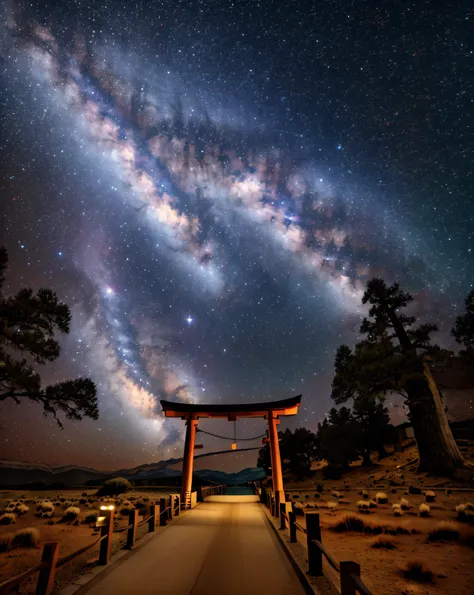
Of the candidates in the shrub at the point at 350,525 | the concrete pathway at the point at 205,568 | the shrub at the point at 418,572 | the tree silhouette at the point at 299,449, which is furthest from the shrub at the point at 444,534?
the tree silhouette at the point at 299,449

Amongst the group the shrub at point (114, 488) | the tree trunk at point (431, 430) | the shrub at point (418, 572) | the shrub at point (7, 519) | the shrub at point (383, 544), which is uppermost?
the tree trunk at point (431, 430)

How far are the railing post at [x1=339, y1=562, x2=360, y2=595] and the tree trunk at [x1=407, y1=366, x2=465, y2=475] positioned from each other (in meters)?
22.7

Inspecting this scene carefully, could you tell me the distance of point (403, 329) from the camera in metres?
24.5

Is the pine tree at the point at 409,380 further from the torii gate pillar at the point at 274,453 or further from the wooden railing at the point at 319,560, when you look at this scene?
the wooden railing at the point at 319,560

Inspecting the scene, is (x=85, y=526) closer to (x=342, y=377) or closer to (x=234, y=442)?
(x=234, y=442)

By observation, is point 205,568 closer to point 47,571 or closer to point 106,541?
point 106,541

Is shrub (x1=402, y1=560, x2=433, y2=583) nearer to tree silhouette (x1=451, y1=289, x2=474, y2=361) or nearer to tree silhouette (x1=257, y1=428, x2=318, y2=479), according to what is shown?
tree silhouette (x1=451, y1=289, x2=474, y2=361)

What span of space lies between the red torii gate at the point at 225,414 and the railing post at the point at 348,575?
15.0 m

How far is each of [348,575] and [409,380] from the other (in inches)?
879

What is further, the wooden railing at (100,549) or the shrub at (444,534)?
the shrub at (444,534)

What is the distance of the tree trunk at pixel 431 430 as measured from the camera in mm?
21922

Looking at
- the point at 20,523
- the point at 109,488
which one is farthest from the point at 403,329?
the point at 109,488

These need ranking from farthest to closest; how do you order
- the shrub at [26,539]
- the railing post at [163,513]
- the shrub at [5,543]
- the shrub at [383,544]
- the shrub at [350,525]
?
the shrub at [350,525], the railing post at [163,513], the shrub at [26,539], the shrub at [5,543], the shrub at [383,544]

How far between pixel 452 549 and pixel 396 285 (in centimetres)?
1898
